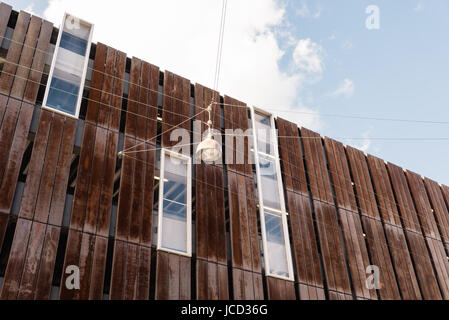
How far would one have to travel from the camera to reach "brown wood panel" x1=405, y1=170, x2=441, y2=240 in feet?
60.2

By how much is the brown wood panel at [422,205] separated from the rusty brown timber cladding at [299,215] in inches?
248

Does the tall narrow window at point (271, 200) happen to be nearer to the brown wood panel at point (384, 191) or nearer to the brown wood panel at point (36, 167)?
the brown wood panel at point (384, 191)

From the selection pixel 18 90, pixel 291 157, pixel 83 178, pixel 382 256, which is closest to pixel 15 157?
pixel 83 178

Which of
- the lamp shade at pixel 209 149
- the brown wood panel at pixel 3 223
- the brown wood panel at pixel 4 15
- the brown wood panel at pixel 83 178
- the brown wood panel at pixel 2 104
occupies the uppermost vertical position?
the brown wood panel at pixel 4 15

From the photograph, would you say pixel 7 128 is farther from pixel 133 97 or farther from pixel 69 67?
pixel 133 97

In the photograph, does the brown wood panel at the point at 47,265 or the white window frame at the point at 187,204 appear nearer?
the brown wood panel at the point at 47,265

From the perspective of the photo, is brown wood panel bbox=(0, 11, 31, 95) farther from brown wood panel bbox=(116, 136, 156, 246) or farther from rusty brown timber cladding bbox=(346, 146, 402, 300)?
rusty brown timber cladding bbox=(346, 146, 402, 300)

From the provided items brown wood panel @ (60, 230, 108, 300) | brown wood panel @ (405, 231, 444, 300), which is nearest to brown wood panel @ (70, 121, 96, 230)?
brown wood panel @ (60, 230, 108, 300)

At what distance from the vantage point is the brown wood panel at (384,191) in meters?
17.3

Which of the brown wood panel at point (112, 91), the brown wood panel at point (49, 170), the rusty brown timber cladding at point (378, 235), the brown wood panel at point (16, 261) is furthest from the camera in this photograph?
the rusty brown timber cladding at point (378, 235)

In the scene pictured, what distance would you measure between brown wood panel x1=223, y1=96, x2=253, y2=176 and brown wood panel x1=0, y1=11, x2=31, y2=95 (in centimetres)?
644

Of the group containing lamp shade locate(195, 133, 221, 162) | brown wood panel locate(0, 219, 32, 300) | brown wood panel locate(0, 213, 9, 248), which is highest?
lamp shade locate(195, 133, 221, 162)

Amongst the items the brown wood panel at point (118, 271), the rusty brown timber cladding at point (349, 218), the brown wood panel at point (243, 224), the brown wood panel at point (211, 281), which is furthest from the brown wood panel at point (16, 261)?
the rusty brown timber cladding at point (349, 218)
